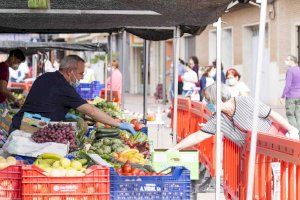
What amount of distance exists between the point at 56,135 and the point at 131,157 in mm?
926

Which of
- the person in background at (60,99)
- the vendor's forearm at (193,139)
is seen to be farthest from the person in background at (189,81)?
the vendor's forearm at (193,139)

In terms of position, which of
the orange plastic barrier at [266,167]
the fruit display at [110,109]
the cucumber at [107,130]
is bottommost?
the orange plastic barrier at [266,167]

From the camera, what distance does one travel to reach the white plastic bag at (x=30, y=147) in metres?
7.77

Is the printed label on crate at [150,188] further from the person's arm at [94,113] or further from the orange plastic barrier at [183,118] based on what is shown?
the orange plastic barrier at [183,118]

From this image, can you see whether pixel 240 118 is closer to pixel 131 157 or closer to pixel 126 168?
pixel 131 157

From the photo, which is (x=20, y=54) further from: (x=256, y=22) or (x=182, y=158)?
(x=256, y=22)

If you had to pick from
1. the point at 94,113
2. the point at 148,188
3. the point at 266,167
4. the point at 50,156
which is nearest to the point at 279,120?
the point at 266,167

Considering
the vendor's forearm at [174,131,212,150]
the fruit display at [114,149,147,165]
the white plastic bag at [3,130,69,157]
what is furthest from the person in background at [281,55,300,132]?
the white plastic bag at [3,130,69,157]

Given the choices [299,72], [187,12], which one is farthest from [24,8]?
[299,72]

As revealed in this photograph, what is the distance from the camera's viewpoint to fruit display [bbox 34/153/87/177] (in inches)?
258

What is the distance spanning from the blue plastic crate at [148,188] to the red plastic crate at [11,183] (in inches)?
25.4

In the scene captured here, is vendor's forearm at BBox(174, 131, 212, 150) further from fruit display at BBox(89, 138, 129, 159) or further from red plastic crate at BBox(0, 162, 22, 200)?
red plastic crate at BBox(0, 162, 22, 200)

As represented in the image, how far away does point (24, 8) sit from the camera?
891cm

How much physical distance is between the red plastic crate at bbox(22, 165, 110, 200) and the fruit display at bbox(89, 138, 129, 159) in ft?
7.01
